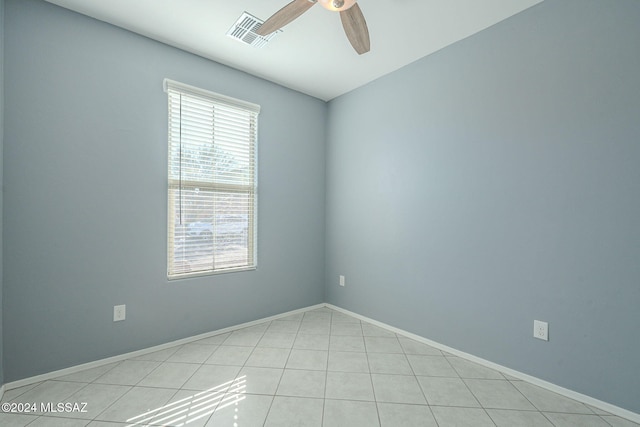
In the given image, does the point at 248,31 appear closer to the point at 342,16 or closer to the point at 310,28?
the point at 310,28

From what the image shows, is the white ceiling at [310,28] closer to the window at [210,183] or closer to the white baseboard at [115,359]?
the window at [210,183]

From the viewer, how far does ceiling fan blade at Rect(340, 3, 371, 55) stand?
164cm

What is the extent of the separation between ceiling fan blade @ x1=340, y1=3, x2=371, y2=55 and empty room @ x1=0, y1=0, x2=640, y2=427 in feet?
0.04

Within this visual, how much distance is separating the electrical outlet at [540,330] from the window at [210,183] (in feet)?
8.12

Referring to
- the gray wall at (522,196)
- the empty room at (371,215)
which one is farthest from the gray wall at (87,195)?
the gray wall at (522,196)

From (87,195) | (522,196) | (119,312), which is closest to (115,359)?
(119,312)

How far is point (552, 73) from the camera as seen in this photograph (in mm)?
1928

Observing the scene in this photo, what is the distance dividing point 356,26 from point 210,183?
1.83 m

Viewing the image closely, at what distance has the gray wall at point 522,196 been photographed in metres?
1.69

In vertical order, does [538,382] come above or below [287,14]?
below

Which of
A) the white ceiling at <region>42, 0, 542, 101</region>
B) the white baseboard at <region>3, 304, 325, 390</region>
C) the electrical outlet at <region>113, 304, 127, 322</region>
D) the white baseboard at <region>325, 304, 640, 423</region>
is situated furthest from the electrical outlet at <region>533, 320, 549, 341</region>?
the electrical outlet at <region>113, 304, 127, 322</region>

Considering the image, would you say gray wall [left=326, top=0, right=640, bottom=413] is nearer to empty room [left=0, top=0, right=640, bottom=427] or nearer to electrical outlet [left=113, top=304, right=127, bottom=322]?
empty room [left=0, top=0, right=640, bottom=427]

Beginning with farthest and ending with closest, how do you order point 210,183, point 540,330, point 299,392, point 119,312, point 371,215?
point 371,215
point 210,183
point 119,312
point 540,330
point 299,392

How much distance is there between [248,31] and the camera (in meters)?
2.27
